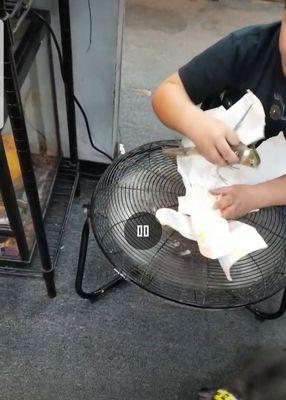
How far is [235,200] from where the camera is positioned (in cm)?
76

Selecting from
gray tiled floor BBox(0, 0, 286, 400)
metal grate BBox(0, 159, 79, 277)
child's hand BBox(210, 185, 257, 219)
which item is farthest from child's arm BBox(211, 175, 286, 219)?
metal grate BBox(0, 159, 79, 277)

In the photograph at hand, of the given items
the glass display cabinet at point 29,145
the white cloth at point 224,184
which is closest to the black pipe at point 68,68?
the glass display cabinet at point 29,145

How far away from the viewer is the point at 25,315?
3.68 feet

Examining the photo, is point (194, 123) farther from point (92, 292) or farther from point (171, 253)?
point (92, 292)

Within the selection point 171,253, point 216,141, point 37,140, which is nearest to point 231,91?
point 216,141

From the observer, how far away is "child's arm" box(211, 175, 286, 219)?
76 centimetres

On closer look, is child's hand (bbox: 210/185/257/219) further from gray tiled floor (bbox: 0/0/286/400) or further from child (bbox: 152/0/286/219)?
gray tiled floor (bbox: 0/0/286/400)

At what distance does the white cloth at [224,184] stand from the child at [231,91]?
22 mm

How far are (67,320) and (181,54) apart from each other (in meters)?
1.27

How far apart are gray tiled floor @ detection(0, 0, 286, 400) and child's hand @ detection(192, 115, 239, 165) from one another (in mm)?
546

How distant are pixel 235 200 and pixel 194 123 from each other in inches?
5.9

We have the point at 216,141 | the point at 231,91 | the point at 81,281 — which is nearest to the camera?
the point at 216,141

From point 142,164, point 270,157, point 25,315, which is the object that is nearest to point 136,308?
point 25,315

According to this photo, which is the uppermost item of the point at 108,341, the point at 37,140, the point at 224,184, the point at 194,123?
the point at 194,123
